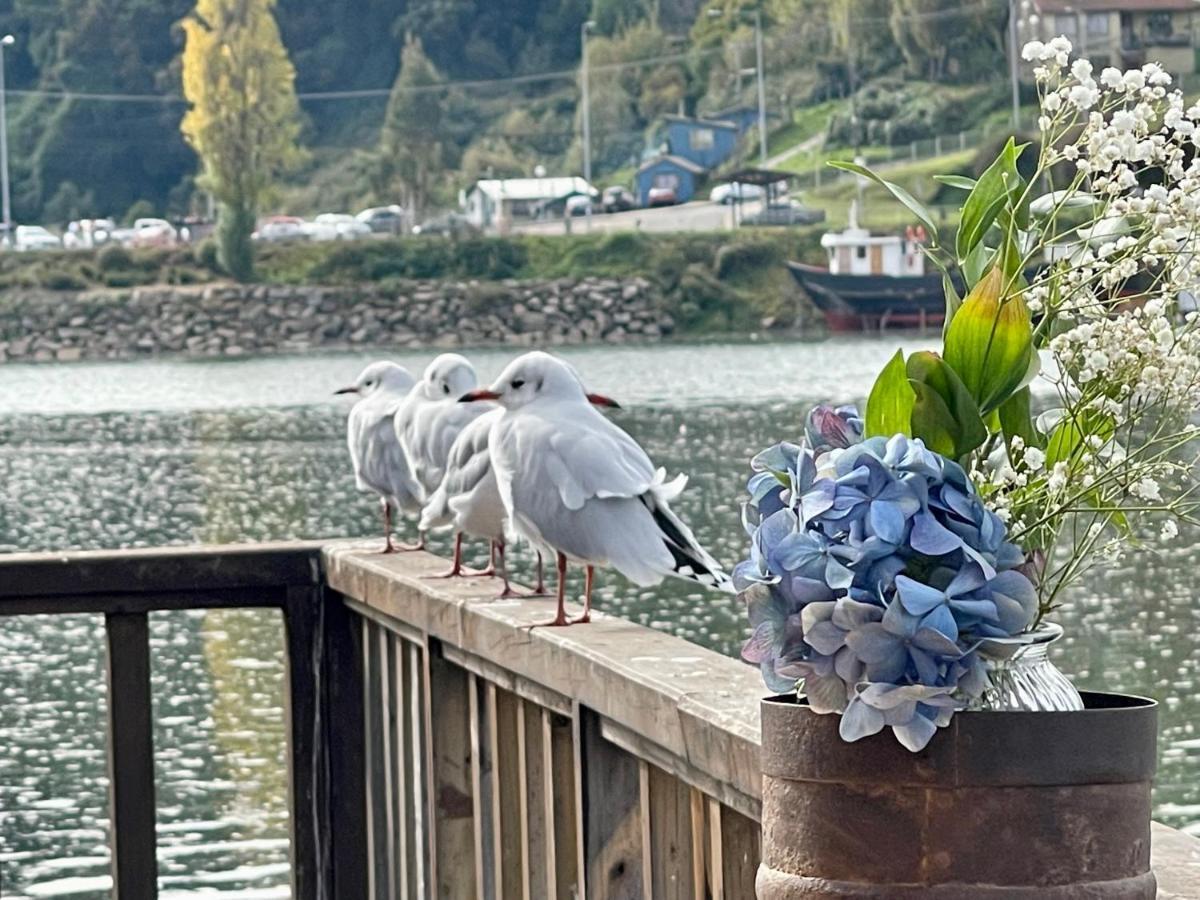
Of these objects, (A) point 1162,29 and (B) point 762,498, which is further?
(A) point 1162,29

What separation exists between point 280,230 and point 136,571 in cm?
6444

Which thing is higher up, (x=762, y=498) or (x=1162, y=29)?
(x=1162, y=29)

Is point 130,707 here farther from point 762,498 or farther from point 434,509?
point 762,498

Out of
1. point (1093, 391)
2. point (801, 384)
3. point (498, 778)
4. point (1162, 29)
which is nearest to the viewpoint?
point (1093, 391)

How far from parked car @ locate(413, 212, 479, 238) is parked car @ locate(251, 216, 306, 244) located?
3.53m

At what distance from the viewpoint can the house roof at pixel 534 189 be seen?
222ft

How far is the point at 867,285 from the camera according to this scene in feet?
204

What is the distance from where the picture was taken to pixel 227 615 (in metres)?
17.0

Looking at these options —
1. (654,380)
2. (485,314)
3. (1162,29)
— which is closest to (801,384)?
(654,380)

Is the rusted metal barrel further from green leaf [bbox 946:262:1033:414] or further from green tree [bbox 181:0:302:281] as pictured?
green tree [bbox 181:0:302:281]

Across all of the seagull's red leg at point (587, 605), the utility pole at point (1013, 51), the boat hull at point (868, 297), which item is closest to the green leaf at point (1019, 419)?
the seagull's red leg at point (587, 605)

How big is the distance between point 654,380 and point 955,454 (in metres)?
43.9

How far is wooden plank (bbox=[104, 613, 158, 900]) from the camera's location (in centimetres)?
284

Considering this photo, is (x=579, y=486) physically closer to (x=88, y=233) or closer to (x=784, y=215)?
(x=784, y=215)
